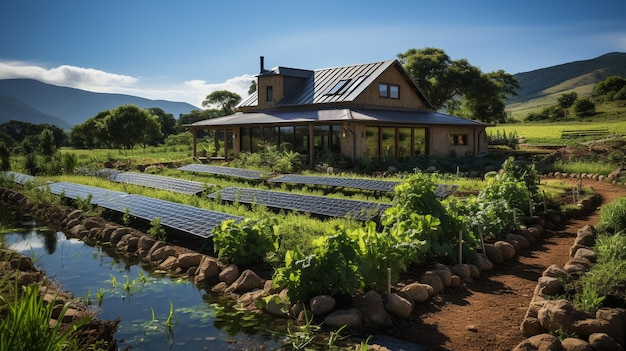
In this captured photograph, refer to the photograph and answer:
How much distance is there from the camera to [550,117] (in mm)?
67812

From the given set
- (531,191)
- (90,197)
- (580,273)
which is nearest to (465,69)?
(531,191)

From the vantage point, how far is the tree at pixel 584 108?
61.1m

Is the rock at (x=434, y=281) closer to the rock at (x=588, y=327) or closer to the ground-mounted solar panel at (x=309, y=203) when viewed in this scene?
the rock at (x=588, y=327)

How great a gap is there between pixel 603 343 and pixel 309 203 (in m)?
8.14

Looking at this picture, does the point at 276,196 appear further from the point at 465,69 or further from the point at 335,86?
the point at 465,69

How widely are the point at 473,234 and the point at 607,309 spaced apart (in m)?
3.15

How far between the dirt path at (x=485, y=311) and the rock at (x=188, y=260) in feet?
14.1

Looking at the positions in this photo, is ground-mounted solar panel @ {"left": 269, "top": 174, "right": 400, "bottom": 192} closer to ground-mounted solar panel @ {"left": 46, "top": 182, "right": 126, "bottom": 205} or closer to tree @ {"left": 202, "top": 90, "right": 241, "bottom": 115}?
ground-mounted solar panel @ {"left": 46, "top": 182, "right": 126, "bottom": 205}

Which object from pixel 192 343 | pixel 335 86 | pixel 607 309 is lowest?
pixel 192 343

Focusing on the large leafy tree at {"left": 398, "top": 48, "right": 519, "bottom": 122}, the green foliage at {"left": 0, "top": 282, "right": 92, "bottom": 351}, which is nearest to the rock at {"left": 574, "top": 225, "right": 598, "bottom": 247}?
the green foliage at {"left": 0, "top": 282, "right": 92, "bottom": 351}

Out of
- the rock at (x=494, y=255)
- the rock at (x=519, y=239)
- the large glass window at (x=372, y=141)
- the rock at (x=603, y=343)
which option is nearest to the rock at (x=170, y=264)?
the rock at (x=494, y=255)

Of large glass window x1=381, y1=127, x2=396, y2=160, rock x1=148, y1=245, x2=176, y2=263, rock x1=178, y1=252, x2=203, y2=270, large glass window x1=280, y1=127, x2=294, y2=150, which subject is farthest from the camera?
large glass window x1=280, y1=127, x2=294, y2=150

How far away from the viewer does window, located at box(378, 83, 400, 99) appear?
2802cm

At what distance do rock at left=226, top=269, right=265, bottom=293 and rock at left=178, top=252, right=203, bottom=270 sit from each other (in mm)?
1464
